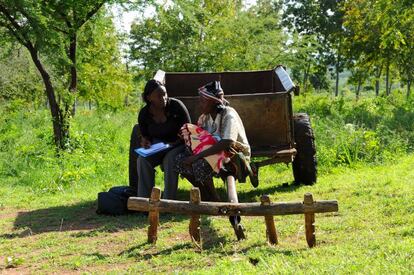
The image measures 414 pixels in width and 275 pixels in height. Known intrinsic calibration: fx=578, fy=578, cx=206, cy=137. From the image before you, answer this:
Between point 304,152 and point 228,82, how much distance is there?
8.86ft

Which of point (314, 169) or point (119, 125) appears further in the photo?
point (119, 125)

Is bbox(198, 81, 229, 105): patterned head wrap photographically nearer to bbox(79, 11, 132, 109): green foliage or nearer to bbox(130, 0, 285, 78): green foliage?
bbox(79, 11, 132, 109): green foliage

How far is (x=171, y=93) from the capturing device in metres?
10.1

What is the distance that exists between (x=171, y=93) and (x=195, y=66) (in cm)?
968

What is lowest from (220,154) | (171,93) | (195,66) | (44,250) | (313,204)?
(44,250)

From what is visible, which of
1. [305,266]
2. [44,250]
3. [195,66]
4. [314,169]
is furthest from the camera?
[195,66]

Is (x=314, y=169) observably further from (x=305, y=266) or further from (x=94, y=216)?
(x=305, y=266)

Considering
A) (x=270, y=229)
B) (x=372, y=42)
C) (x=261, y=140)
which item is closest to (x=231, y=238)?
(x=270, y=229)

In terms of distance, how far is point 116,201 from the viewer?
7207 millimetres

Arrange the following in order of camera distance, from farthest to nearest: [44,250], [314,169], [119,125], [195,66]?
1. [195,66]
2. [119,125]
3. [314,169]
4. [44,250]

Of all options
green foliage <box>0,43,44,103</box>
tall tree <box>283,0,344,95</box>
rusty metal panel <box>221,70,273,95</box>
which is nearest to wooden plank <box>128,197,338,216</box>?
rusty metal panel <box>221,70,273,95</box>

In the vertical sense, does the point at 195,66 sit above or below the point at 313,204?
above

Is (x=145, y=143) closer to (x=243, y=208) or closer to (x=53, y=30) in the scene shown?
(x=243, y=208)

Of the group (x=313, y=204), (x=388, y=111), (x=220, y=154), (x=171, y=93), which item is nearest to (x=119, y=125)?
(x=171, y=93)
